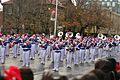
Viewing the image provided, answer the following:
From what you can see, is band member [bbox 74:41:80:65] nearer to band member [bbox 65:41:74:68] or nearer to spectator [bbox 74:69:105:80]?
band member [bbox 65:41:74:68]

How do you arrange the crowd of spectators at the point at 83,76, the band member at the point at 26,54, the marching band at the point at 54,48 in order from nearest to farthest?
1. the crowd of spectators at the point at 83,76
2. the band member at the point at 26,54
3. the marching band at the point at 54,48

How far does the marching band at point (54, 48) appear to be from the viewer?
Answer: 1669 centimetres

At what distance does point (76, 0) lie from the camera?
49500 mm

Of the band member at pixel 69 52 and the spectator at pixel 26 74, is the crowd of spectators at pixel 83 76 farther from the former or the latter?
the band member at pixel 69 52

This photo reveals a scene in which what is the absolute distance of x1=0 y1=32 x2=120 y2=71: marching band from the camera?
16688mm

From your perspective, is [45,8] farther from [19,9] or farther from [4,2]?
[4,2]

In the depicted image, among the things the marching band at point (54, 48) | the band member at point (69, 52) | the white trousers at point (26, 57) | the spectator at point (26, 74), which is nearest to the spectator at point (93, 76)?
the spectator at point (26, 74)

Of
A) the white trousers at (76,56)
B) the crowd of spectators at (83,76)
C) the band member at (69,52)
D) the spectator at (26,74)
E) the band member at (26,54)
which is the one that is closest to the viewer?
the crowd of spectators at (83,76)

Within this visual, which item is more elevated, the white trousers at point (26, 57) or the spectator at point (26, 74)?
the spectator at point (26, 74)

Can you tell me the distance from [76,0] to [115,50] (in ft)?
66.6

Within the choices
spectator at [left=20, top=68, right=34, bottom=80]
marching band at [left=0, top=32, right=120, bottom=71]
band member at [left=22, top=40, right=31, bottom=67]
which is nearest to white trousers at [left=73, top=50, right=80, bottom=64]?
marching band at [left=0, top=32, right=120, bottom=71]

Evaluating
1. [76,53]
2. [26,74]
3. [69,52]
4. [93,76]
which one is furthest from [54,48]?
[93,76]

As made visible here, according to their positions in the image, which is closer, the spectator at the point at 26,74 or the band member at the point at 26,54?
the spectator at the point at 26,74

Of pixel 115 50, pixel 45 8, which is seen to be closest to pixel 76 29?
pixel 45 8
